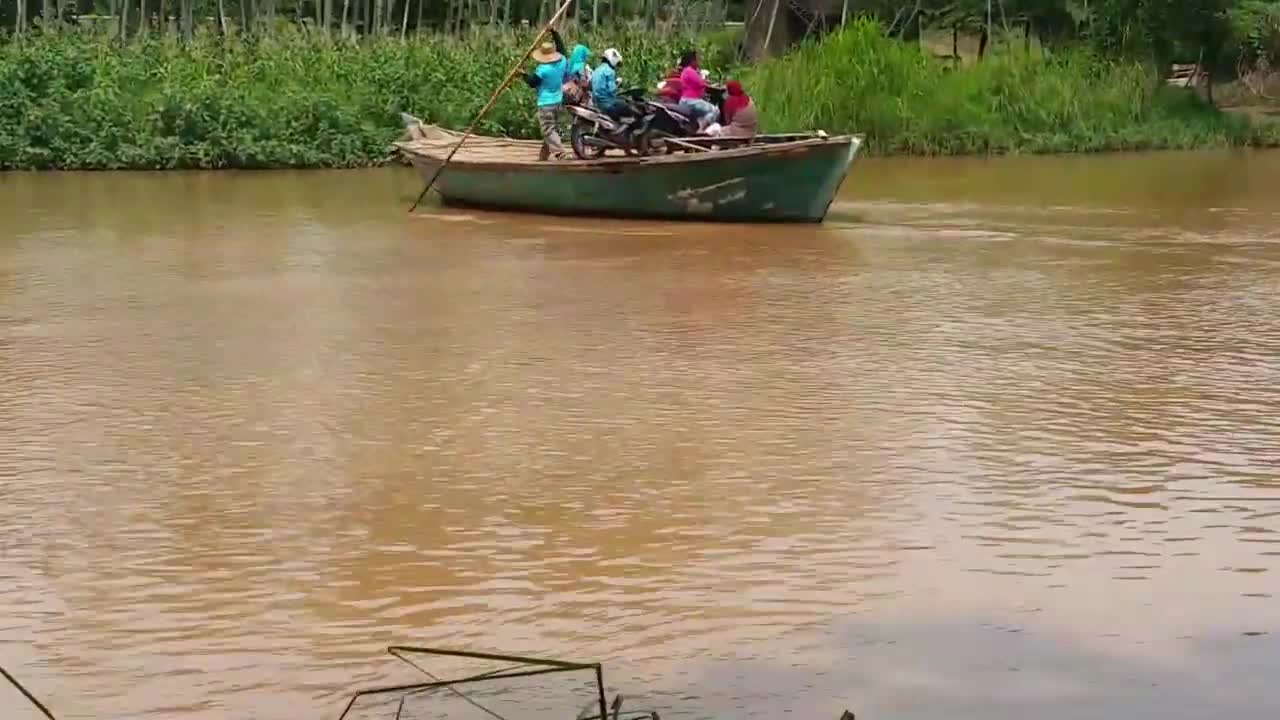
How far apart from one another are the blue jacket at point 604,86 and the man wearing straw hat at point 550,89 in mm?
387

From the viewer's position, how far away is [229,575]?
18.1 ft

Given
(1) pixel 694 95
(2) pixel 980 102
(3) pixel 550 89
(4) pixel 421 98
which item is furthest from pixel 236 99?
(2) pixel 980 102

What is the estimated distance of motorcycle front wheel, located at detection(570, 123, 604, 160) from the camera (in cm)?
1450

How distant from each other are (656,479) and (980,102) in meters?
17.0

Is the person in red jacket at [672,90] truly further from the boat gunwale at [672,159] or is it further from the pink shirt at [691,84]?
the boat gunwale at [672,159]

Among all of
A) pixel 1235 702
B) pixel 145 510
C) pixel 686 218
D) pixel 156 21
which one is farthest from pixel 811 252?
pixel 156 21

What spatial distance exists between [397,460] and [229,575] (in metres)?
1.48

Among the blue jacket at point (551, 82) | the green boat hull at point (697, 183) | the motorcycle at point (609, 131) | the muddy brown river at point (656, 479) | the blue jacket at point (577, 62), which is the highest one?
the blue jacket at point (577, 62)

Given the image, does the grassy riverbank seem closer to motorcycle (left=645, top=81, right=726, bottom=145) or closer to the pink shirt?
the pink shirt

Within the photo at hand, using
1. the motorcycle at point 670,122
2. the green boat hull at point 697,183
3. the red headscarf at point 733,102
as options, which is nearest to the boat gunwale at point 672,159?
the green boat hull at point 697,183

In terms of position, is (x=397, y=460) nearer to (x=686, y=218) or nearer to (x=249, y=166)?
(x=686, y=218)

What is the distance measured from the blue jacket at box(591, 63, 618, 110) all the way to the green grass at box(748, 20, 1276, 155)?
21.2 feet

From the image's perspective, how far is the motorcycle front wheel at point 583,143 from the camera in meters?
14.5

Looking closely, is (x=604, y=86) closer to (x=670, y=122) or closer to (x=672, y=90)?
(x=672, y=90)
